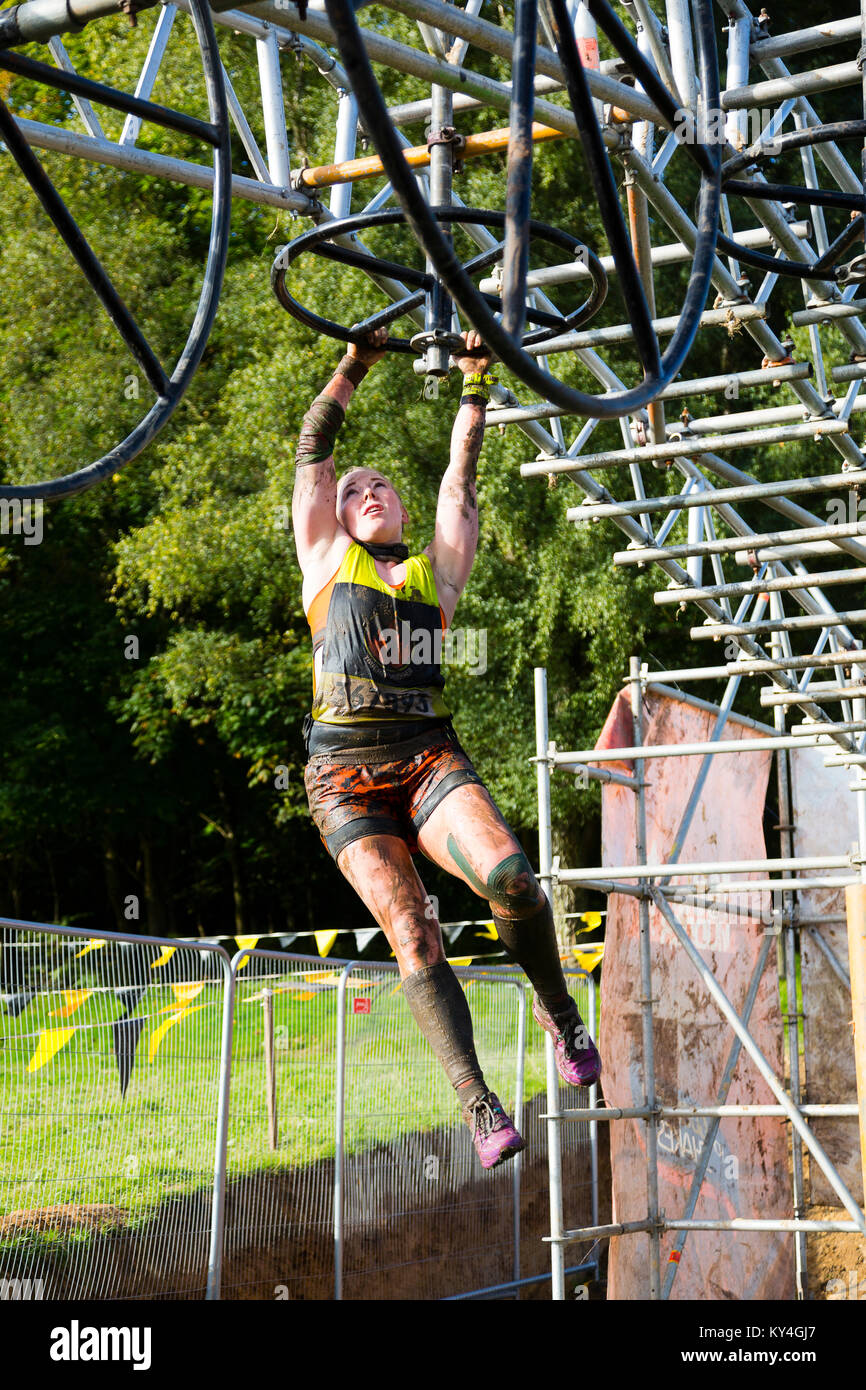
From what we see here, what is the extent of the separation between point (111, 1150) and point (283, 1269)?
5.36ft

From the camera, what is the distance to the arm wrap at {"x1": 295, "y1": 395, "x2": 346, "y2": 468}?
3.85 meters

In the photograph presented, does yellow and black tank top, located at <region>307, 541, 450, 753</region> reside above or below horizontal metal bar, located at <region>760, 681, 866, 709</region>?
below

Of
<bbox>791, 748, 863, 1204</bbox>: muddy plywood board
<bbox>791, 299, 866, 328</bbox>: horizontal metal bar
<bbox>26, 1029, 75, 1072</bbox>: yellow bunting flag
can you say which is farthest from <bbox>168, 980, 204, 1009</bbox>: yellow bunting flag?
<bbox>791, 748, 863, 1204</bbox>: muddy plywood board

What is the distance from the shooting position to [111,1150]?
697 cm

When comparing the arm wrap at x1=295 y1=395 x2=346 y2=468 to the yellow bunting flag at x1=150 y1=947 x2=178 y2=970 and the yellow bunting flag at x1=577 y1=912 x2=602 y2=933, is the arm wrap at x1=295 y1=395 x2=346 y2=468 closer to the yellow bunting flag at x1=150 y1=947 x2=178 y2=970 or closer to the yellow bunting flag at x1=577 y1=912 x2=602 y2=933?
the yellow bunting flag at x1=150 y1=947 x2=178 y2=970

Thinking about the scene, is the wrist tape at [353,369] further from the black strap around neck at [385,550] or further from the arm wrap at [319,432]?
the black strap around neck at [385,550]

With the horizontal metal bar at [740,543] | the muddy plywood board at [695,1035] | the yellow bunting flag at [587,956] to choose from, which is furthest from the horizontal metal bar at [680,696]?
the yellow bunting flag at [587,956]

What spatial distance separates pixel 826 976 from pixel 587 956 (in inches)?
108

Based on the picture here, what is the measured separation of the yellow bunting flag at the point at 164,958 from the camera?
7.21 metres

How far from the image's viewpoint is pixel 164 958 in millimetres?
7355

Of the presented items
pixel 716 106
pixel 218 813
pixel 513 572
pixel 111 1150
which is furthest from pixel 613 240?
pixel 218 813

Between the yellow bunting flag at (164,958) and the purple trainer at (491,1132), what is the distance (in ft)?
13.5

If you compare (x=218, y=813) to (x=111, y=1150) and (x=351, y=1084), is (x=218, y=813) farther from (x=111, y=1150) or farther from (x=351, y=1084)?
(x=111, y=1150)

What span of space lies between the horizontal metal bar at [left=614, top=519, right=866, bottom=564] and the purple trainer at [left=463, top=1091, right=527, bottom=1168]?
3.44m
